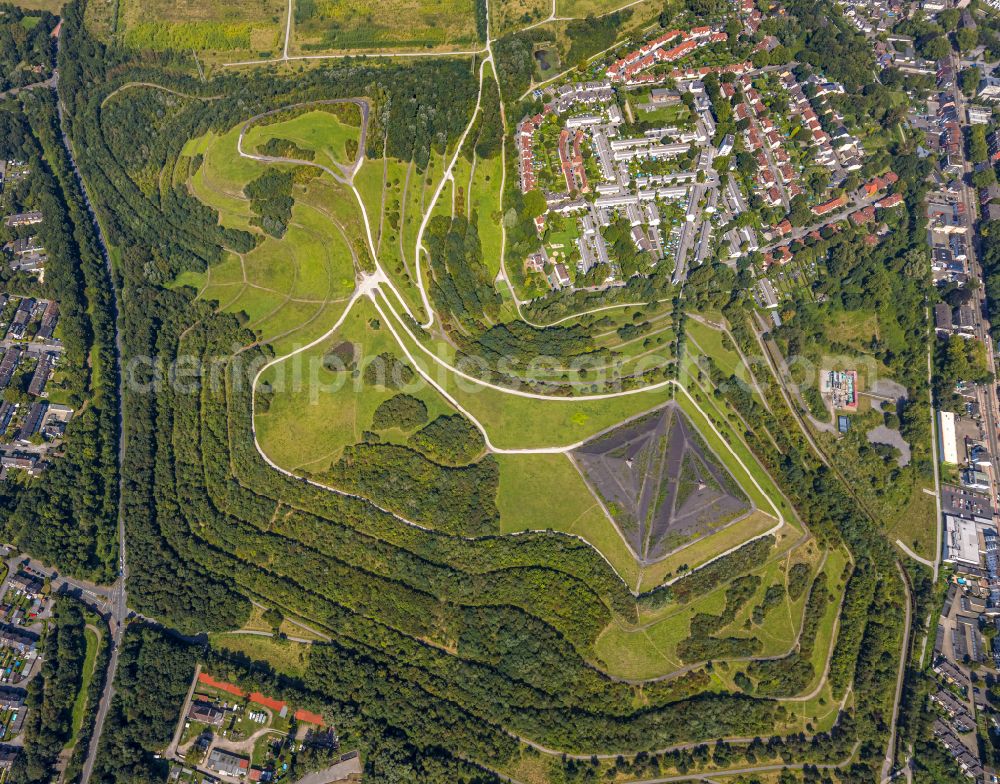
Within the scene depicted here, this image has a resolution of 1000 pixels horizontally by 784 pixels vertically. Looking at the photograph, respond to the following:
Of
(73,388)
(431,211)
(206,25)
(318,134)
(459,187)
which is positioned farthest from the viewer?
(206,25)

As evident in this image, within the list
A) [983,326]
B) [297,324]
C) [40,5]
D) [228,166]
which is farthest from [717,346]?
[40,5]

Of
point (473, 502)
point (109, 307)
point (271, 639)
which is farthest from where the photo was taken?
point (109, 307)

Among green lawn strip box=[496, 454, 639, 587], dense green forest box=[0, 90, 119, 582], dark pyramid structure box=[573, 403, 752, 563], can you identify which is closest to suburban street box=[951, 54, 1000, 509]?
dark pyramid structure box=[573, 403, 752, 563]

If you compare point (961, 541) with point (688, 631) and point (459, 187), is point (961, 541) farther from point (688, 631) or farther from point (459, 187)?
point (459, 187)

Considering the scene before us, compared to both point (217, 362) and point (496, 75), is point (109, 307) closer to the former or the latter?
point (217, 362)

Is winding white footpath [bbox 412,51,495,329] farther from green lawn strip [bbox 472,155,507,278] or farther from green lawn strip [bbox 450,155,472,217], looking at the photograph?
green lawn strip [bbox 472,155,507,278]

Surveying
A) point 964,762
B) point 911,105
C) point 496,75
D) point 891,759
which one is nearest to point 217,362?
point 496,75
